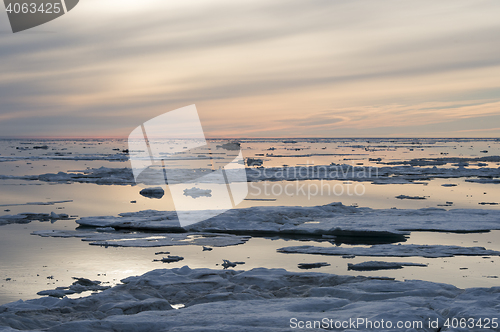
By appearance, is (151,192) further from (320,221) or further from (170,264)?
(170,264)

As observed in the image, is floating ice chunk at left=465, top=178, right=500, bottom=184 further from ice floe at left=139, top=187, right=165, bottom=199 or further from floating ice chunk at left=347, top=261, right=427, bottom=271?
floating ice chunk at left=347, top=261, right=427, bottom=271

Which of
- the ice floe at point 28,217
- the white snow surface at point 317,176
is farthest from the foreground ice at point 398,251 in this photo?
the white snow surface at point 317,176

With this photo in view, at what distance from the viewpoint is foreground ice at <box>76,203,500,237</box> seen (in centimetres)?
1195

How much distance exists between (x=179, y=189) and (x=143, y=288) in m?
17.0

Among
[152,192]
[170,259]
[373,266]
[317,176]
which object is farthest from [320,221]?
[317,176]

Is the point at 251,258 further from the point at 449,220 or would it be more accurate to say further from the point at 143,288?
the point at 449,220

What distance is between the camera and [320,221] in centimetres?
1329

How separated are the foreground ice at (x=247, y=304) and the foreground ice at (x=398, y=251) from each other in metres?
2.35

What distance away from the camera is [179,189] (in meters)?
23.8

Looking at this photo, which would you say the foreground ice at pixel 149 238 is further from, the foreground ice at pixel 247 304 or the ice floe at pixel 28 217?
the foreground ice at pixel 247 304

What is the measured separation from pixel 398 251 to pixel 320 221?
12.5 feet

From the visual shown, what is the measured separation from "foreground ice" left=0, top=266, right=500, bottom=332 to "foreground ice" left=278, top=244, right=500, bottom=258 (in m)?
2.35

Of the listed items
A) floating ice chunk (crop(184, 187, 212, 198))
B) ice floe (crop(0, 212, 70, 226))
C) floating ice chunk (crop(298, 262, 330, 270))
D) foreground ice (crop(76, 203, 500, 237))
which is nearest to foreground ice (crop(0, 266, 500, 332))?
floating ice chunk (crop(298, 262, 330, 270))

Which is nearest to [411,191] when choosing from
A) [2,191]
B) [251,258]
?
[251,258]
